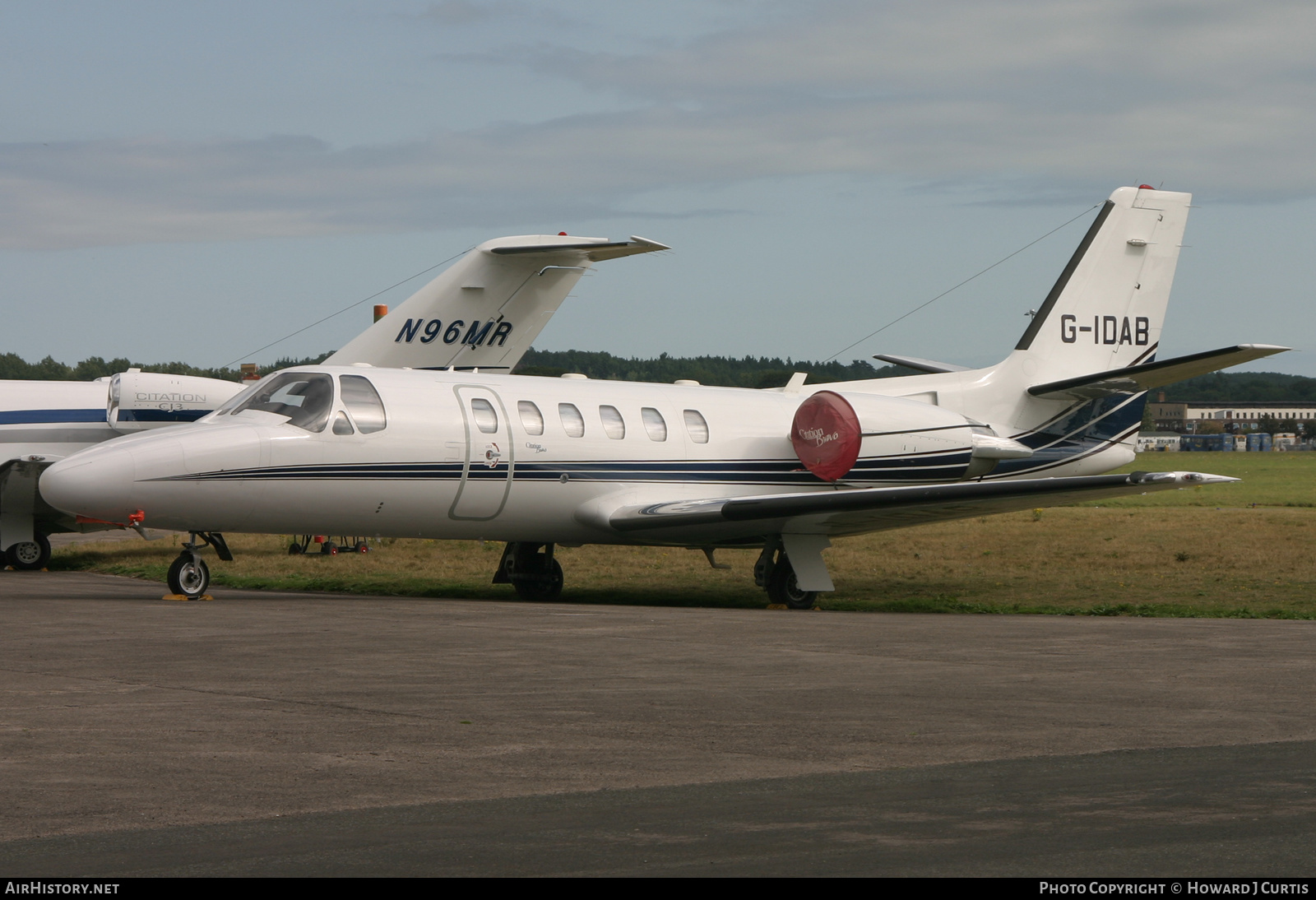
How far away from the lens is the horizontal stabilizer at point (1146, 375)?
17828 millimetres

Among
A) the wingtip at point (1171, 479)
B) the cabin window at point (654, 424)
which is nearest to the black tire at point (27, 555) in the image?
the cabin window at point (654, 424)

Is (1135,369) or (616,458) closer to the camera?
(616,458)

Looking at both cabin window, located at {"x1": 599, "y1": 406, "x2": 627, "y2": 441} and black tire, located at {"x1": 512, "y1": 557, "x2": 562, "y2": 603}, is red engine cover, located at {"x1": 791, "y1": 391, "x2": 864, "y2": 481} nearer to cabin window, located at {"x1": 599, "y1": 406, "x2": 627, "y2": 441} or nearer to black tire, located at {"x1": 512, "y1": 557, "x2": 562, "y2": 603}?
cabin window, located at {"x1": 599, "y1": 406, "x2": 627, "y2": 441}

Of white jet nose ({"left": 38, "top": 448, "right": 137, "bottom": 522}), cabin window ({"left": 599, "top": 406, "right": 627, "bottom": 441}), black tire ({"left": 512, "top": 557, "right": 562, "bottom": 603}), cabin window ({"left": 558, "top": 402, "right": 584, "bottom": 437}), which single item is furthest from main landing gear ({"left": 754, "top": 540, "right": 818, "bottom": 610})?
white jet nose ({"left": 38, "top": 448, "right": 137, "bottom": 522})

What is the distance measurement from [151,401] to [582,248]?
740 centimetres

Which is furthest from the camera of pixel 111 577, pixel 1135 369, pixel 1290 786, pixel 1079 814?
pixel 111 577

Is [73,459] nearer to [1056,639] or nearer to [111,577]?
[111,577]

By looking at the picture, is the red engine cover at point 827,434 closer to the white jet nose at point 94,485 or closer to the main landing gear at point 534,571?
the main landing gear at point 534,571

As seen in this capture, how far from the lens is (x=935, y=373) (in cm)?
2281

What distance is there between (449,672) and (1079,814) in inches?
221

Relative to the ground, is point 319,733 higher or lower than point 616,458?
lower

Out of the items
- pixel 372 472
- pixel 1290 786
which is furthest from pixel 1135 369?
pixel 1290 786

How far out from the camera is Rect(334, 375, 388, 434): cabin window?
54.9ft

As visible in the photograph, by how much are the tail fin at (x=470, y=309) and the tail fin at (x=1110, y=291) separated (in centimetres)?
671
